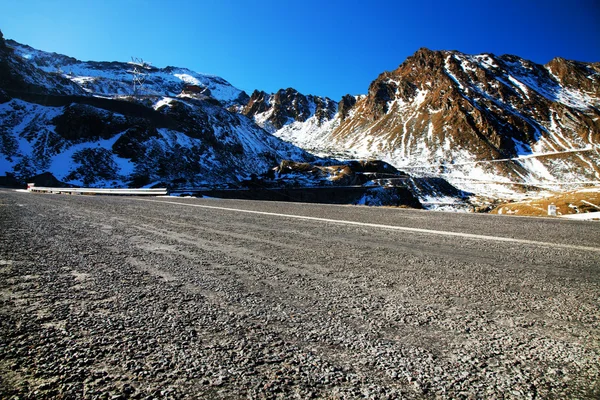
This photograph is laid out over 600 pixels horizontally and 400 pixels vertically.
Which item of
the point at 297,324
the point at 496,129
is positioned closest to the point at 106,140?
the point at 297,324

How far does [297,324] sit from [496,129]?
597 ft

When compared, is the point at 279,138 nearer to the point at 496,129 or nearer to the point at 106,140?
the point at 106,140

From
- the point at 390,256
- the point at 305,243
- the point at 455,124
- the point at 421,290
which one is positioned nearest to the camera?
the point at 421,290

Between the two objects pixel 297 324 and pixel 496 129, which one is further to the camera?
pixel 496 129

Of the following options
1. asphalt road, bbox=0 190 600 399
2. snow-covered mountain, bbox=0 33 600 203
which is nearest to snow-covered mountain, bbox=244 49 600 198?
snow-covered mountain, bbox=0 33 600 203

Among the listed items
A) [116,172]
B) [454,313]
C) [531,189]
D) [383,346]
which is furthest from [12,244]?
[531,189]

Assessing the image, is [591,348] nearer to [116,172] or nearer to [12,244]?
[12,244]

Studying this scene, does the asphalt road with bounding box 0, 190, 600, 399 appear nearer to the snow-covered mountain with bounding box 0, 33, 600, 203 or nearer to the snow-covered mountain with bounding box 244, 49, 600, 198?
the snow-covered mountain with bounding box 0, 33, 600, 203

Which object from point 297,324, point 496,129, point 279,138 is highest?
point 496,129

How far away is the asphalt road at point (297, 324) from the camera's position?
117 cm

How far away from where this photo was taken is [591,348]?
145 cm

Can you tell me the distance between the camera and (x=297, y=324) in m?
1.70

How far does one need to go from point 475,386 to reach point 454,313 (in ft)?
2.45

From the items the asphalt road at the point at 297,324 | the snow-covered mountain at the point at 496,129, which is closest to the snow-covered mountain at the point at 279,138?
the snow-covered mountain at the point at 496,129
